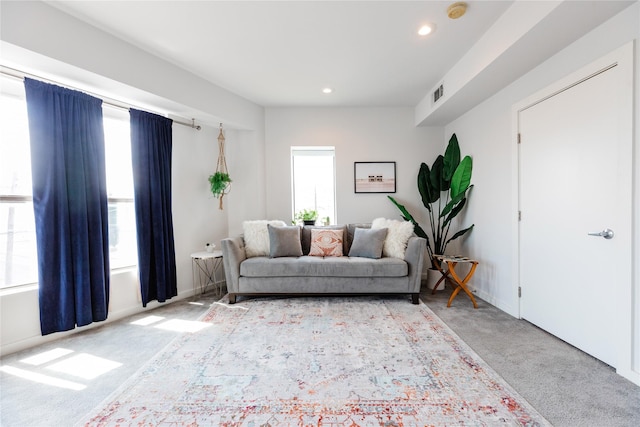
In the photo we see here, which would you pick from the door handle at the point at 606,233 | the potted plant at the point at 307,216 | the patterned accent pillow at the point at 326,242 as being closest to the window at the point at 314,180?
the potted plant at the point at 307,216

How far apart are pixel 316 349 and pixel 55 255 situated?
225cm

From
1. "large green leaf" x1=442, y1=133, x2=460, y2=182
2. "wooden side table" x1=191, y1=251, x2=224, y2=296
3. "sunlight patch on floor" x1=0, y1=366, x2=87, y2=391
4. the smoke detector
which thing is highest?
the smoke detector

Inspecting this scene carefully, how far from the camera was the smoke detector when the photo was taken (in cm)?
196

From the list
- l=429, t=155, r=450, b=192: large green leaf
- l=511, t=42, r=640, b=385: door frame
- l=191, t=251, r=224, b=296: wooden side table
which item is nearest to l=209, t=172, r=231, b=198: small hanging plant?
l=191, t=251, r=224, b=296: wooden side table

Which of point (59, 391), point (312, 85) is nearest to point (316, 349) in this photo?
point (59, 391)

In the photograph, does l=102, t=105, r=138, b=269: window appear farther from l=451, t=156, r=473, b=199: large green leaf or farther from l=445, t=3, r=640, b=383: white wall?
l=445, t=3, r=640, b=383: white wall

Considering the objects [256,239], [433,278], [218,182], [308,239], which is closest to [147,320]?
[256,239]

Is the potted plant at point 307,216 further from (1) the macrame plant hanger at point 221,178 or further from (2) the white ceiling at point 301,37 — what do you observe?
(2) the white ceiling at point 301,37

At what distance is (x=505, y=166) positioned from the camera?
9.29 feet

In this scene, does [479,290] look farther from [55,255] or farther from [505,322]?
[55,255]

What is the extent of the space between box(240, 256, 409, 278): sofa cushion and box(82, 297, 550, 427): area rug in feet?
2.00

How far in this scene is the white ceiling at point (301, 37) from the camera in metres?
2.01

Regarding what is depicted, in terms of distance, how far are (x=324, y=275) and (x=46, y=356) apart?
2.38m

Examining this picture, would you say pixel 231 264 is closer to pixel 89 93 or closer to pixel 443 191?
pixel 89 93
